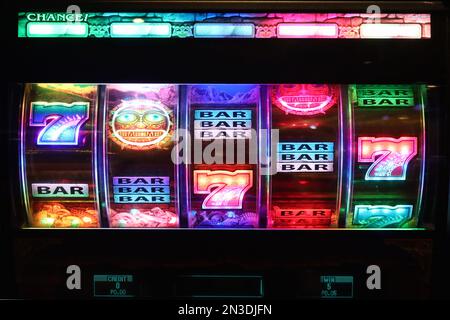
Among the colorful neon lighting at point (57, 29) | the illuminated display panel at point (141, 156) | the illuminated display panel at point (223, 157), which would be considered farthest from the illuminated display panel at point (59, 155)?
the illuminated display panel at point (223, 157)

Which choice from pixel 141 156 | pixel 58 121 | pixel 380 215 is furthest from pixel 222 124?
pixel 380 215

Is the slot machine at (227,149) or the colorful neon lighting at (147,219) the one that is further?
the colorful neon lighting at (147,219)

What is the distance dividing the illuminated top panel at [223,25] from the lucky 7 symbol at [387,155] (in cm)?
53

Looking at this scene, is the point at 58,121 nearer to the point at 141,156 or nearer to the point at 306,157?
the point at 141,156

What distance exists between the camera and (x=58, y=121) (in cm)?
287

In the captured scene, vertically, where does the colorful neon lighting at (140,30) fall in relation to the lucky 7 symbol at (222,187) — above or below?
above

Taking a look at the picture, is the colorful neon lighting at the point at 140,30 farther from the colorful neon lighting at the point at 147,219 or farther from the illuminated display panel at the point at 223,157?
the colorful neon lighting at the point at 147,219

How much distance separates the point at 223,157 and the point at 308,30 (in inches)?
30.9

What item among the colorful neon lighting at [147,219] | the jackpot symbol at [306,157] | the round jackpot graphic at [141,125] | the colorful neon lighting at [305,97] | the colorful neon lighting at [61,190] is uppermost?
the colorful neon lighting at [305,97]

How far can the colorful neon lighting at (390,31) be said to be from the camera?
9.14ft

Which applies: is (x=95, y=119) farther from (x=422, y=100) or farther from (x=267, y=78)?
(x=422, y=100)

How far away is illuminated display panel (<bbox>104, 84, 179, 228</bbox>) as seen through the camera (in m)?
2.87
